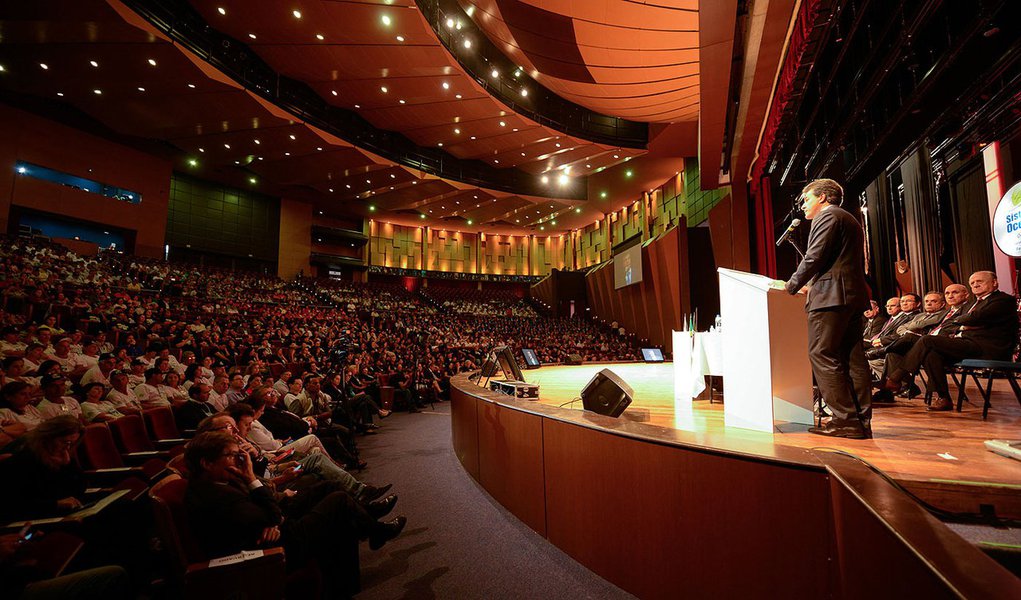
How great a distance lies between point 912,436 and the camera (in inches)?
80.9

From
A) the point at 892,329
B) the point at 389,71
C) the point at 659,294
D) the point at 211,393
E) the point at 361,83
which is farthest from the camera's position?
the point at 659,294

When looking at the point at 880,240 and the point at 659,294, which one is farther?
the point at 659,294

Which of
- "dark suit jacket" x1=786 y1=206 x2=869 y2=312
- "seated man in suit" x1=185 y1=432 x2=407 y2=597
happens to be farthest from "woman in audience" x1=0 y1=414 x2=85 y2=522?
"dark suit jacket" x1=786 y1=206 x2=869 y2=312

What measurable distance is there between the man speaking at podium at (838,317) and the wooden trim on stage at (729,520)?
2.26 ft

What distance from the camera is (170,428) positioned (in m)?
3.55

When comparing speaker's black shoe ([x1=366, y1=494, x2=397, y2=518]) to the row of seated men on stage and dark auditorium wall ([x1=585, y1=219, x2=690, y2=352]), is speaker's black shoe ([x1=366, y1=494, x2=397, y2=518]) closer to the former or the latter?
the row of seated men on stage

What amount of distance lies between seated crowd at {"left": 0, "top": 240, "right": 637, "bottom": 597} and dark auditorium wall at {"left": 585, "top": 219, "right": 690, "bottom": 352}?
1486 millimetres

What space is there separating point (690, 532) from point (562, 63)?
12.8m

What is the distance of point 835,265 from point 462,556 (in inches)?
90.4

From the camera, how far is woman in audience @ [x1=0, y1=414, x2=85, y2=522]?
192 cm

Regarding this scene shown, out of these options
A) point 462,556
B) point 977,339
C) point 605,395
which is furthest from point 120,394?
point 977,339

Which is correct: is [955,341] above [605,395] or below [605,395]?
above

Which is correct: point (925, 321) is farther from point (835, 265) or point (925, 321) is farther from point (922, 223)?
→ point (922, 223)

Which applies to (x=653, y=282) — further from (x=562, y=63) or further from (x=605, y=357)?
(x=562, y=63)
